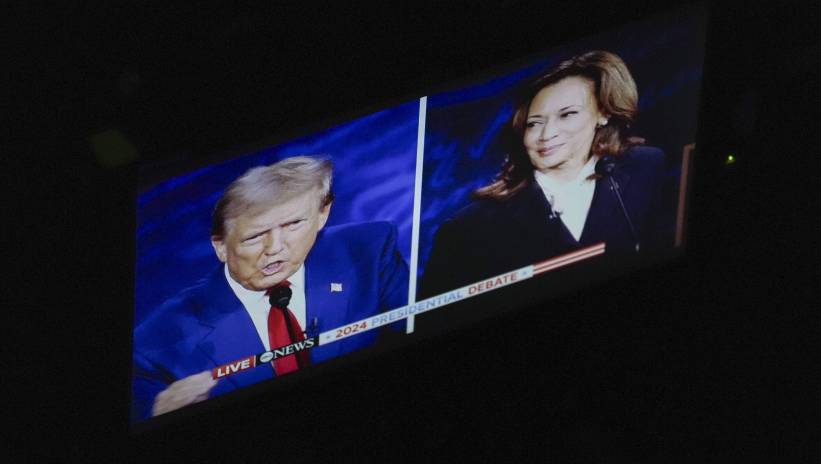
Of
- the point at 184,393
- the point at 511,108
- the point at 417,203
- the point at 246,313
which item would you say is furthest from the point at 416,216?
the point at 184,393

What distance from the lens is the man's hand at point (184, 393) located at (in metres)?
3.67

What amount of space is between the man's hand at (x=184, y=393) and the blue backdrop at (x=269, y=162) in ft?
0.75

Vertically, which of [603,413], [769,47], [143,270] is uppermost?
[769,47]

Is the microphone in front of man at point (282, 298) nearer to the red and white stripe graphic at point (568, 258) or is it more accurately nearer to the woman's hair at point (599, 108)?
the woman's hair at point (599, 108)

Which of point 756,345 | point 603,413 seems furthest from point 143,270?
point 756,345

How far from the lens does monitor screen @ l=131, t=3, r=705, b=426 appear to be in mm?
3510

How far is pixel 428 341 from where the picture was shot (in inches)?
156

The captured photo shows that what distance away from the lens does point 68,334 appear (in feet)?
11.7

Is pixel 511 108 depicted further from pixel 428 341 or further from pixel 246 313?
pixel 246 313

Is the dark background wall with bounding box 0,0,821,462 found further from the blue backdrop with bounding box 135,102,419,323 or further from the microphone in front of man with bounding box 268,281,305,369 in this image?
the microphone in front of man with bounding box 268,281,305,369

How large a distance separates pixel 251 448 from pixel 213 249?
2.07ft

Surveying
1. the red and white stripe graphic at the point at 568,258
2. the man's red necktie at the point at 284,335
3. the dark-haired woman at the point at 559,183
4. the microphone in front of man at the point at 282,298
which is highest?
the dark-haired woman at the point at 559,183

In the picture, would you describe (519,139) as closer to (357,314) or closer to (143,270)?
(357,314)

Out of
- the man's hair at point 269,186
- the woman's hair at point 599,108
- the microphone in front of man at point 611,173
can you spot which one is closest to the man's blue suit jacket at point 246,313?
the man's hair at point 269,186
